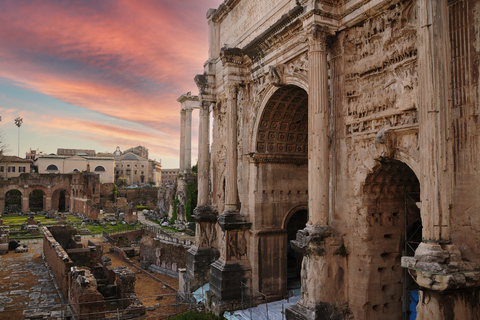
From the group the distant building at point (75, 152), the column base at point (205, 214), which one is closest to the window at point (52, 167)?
the distant building at point (75, 152)

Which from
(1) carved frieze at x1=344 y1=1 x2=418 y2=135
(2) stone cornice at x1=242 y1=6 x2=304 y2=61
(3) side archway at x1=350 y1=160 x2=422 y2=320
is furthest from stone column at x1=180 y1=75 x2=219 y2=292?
(1) carved frieze at x1=344 y1=1 x2=418 y2=135

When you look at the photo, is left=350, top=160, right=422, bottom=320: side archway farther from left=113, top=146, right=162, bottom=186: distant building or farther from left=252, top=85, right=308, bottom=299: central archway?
left=113, top=146, right=162, bottom=186: distant building

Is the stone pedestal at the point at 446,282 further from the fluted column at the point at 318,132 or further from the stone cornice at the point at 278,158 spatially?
the stone cornice at the point at 278,158

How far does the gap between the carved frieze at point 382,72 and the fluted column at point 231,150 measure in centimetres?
512

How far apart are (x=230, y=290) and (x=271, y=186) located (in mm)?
3530

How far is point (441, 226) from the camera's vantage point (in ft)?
16.8

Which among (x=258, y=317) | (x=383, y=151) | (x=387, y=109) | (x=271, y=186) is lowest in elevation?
(x=258, y=317)

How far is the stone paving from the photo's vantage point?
12.0m

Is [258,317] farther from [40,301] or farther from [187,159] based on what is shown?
[187,159]

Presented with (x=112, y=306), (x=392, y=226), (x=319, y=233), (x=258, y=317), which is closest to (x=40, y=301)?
(x=112, y=306)

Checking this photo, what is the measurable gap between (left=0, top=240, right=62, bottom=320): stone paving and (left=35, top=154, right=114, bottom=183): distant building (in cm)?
4811

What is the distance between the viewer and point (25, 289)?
14.8m

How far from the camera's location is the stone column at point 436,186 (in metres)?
4.93

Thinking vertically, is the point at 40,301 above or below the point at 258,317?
below
